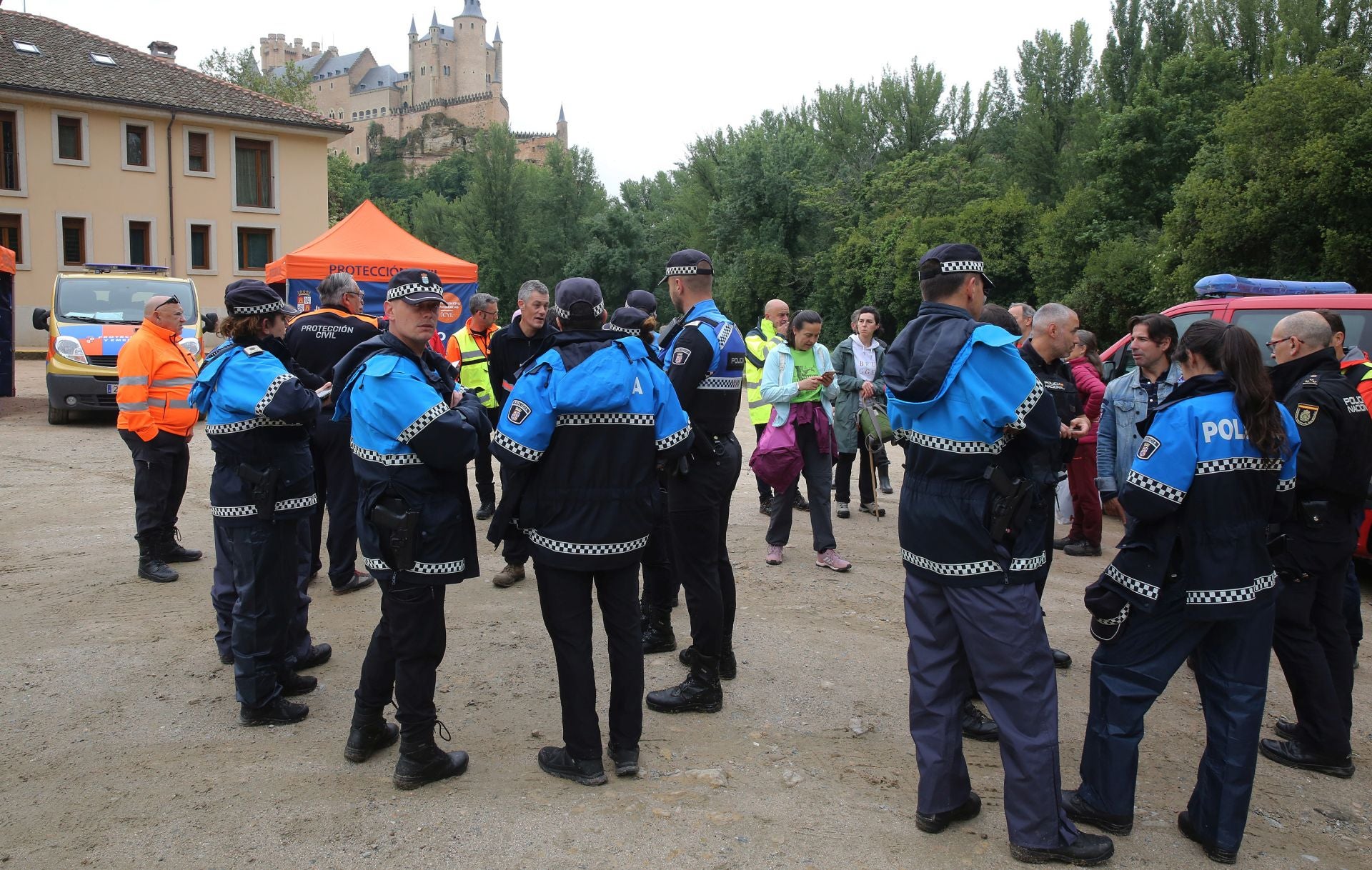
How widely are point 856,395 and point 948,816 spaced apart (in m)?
5.45

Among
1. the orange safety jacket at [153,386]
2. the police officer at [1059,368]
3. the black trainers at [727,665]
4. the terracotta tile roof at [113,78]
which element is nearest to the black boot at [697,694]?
the black trainers at [727,665]

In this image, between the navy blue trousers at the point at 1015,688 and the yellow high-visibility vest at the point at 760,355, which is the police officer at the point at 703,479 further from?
the yellow high-visibility vest at the point at 760,355

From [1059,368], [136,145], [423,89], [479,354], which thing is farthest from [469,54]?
[1059,368]

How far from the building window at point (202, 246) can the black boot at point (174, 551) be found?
3094cm

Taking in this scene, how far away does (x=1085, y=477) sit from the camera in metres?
7.50

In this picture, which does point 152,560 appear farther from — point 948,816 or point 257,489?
point 948,816

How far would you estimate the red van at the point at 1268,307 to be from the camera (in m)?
6.48

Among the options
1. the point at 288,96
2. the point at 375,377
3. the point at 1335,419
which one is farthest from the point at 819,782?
the point at 288,96

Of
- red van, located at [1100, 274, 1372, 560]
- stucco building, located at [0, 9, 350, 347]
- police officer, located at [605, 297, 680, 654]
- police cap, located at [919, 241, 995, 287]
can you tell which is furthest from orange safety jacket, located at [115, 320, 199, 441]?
stucco building, located at [0, 9, 350, 347]

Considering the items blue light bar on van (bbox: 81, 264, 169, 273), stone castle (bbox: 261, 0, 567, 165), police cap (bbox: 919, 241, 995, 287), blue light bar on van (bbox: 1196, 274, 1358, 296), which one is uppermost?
stone castle (bbox: 261, 0, 567, 165)

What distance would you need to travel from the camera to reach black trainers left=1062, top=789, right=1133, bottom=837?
334cm

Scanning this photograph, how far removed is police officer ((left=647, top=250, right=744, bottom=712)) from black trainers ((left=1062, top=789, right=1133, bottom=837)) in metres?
1.60

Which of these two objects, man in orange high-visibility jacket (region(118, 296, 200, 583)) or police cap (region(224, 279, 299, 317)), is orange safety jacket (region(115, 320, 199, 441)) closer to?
man in orange high-visibility jacket (region(118, 296, 200, 583))

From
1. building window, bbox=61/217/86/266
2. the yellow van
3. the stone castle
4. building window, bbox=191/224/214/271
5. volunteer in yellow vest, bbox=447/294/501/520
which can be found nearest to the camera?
volunteer in yellow vest, bbox=447/294/501/520
